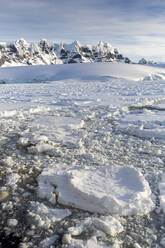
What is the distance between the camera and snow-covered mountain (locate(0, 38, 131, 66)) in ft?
487

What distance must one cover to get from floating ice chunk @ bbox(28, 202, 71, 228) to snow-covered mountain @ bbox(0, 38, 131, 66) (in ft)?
462

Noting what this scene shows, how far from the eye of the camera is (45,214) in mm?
2678

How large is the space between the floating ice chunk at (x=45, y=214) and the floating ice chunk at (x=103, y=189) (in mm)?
159

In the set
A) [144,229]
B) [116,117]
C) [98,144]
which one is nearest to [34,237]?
[144,229]

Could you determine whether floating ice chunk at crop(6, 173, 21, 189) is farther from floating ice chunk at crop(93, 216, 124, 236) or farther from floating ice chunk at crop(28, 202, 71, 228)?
floating ice chunk at crop(93, 216, 124, 236)

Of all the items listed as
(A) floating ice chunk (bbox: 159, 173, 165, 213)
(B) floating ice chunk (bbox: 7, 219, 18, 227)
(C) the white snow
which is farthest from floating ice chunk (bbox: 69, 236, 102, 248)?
(A) floating ice chunk (bbox: 159, 173, 165, 213)

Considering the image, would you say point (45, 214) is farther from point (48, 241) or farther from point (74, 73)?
point (74, 73)

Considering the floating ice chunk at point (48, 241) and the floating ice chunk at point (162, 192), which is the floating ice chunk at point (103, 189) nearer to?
the floating ice chunk at point (162, 192)

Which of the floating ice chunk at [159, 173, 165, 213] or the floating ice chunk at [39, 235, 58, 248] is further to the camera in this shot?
the floating ice chunk at [159, 173, 165, 213]

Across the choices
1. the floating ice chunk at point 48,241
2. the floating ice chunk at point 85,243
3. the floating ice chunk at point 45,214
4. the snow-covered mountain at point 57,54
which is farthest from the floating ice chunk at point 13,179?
the snow-covered mountain at point 57,54

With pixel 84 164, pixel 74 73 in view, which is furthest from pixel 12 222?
pixel 74 73

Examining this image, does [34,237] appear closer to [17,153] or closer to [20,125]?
[17,153]

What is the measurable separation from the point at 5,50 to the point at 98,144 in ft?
544

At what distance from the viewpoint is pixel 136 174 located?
340 cm
